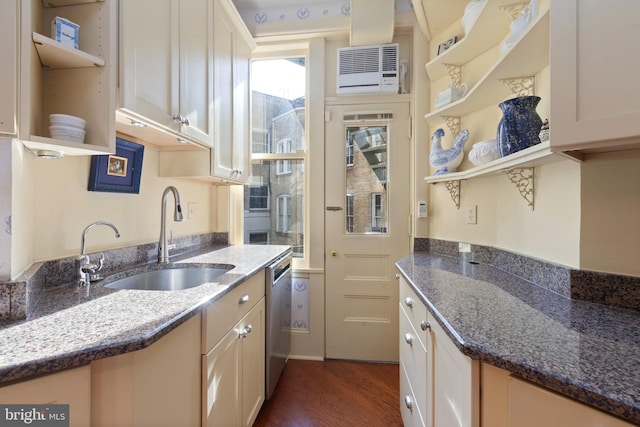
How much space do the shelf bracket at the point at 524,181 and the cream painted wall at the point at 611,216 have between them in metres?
0.29

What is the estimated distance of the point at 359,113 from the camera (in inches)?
92.7

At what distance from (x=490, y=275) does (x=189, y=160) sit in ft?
5.90

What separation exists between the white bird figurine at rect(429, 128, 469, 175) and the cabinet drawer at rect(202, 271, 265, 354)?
1383 mm

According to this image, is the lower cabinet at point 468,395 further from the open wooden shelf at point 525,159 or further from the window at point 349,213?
the window at point 349,213

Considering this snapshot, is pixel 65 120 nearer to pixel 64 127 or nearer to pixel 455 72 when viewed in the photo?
pixel 64 127

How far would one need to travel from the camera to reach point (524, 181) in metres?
1.33

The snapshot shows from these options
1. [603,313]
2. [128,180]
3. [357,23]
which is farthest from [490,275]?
[357,23]

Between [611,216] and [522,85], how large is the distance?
722 millimetres

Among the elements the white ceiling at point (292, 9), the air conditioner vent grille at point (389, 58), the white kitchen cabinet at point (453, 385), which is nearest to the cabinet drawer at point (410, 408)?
the white kitchen cabinet at point (453, 385)

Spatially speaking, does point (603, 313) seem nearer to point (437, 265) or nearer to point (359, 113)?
point (437, 265)

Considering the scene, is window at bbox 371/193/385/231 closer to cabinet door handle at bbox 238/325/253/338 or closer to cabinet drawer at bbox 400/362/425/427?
cabinet drawer at bbox 400/362/425/427

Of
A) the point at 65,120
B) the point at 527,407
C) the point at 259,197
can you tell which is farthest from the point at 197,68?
the point at 527,407

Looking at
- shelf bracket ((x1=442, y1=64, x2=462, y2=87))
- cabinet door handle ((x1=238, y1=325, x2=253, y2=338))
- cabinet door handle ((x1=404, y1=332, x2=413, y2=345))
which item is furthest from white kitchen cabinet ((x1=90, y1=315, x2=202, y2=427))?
shelf bracket ((x1=442, y1=64, x2=462, y2=87))

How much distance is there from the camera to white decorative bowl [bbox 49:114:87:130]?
88 cm
